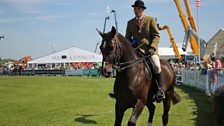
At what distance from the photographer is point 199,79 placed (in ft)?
73.4

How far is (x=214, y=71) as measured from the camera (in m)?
16.5

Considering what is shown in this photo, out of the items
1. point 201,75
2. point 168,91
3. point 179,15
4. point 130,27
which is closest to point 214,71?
point 201,75

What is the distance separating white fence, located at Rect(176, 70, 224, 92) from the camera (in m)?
15.8

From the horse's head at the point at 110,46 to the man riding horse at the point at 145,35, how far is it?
1250 millimetres

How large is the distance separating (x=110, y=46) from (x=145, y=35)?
1.71m

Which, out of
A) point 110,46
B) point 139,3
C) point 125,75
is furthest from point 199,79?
point 110,46

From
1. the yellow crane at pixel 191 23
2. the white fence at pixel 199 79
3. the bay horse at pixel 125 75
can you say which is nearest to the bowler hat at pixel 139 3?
the bay horse at pixel 125 75

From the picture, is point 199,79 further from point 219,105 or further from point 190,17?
point 190,17

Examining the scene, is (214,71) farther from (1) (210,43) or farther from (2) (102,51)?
(1) (210,43)

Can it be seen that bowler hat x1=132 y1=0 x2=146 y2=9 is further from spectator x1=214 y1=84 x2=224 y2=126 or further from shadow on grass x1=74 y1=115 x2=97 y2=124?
spectator x1=214 y1=84 x2=224 y2=126

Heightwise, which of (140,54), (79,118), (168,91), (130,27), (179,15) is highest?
(179,15)

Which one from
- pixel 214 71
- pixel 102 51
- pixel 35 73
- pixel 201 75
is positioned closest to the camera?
pixel 102 51

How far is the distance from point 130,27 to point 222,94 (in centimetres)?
627

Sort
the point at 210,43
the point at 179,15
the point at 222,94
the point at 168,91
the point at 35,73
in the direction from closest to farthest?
the point at 222,94 < the point at 168,91 < the point at 179,15 < the point at 35,73 < the point at 210,43
